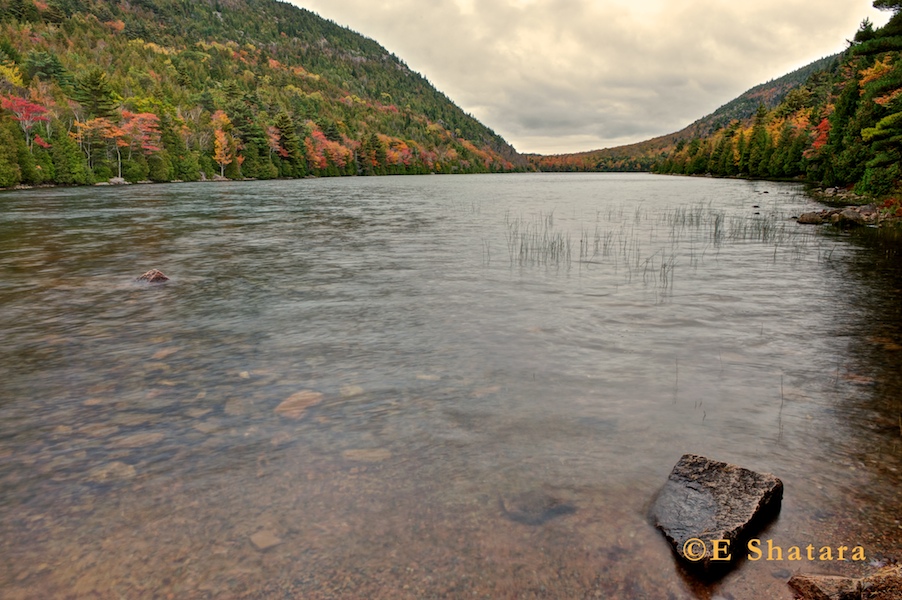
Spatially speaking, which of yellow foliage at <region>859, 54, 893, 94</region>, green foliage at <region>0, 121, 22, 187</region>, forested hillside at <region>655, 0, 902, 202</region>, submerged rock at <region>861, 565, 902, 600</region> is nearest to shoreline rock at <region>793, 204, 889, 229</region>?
forested hillside at <region>655, 0, 902, 202</region>

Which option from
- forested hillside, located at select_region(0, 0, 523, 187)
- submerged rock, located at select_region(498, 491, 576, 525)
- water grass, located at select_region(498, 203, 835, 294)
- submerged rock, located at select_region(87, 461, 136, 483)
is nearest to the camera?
submerged rock, located at select_region(498, 491, 576, 525)

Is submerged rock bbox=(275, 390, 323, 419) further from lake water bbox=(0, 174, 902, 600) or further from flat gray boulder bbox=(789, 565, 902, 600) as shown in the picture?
flat gray boulder bbox=(789, 565, 902, 600)

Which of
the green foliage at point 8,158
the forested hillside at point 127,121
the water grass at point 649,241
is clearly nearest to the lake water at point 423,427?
the water grass at point 649,241

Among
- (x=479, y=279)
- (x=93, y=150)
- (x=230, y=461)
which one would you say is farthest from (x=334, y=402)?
(x=93, y=150)

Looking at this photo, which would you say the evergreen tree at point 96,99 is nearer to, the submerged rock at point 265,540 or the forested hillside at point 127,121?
the forested hillside at point 127,121

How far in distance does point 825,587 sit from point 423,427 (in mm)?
4621

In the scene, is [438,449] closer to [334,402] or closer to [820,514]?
[334,402]

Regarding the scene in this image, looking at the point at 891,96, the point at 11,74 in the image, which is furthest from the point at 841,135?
the point at 11,74

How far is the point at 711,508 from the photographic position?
5051 millimetres

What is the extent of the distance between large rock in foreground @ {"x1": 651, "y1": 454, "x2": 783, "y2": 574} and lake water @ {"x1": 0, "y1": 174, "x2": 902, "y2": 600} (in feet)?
0.56

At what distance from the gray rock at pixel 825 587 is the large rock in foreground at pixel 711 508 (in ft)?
1.71

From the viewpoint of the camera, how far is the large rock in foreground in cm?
Answer: 466

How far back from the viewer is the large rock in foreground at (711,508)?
4.66 m

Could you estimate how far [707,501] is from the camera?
5137 mm
